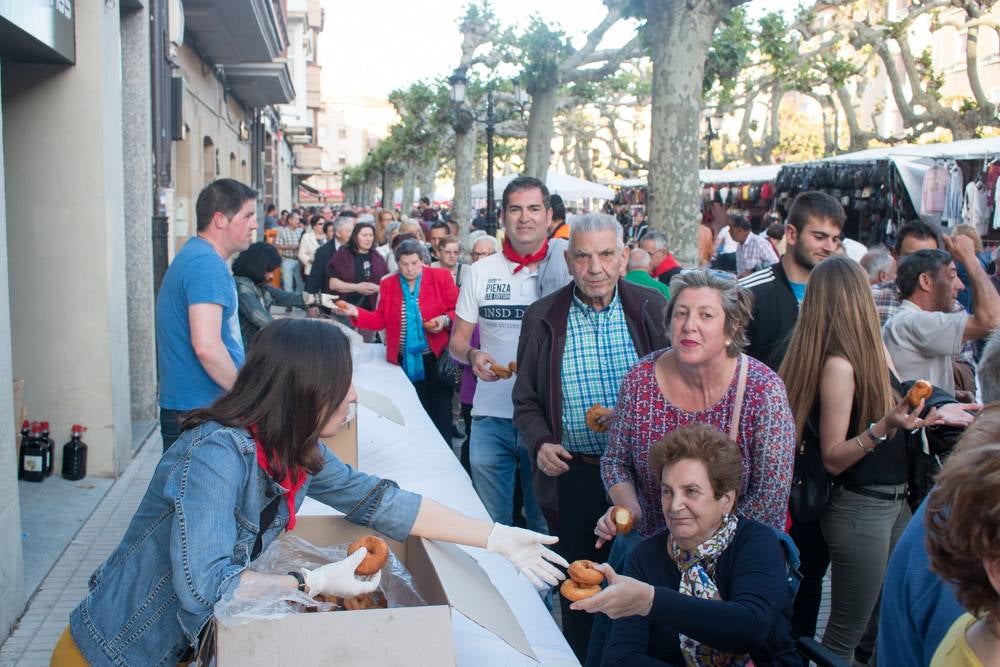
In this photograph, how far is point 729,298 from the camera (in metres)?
3.56

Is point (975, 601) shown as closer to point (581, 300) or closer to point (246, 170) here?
point (581, 300)

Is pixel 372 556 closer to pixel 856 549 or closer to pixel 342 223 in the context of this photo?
pixel 856 549

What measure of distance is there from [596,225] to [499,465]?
1.60 m

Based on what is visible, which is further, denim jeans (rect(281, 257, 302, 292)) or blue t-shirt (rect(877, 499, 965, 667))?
denim jeans (rect(281, 257, 302, 292))

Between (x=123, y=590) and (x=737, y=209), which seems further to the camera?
(x=737, y=209)

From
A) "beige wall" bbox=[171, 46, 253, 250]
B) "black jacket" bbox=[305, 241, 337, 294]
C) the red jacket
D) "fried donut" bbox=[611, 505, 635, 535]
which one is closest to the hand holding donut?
"fried donut" bbox=[611, 505, 635, 535]

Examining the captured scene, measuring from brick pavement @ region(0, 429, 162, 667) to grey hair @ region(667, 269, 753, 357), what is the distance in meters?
3.16

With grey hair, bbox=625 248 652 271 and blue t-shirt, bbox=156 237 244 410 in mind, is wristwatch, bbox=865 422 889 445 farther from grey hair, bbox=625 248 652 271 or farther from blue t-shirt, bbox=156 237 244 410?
grey hair, bbox=625 248 652 271

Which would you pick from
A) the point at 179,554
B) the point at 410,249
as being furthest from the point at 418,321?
the point at 179,554

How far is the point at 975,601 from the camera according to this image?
5.35 feet

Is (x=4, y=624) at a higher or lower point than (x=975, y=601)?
lower

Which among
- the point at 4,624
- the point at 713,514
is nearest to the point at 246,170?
the point at 4,624

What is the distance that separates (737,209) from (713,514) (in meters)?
20.3

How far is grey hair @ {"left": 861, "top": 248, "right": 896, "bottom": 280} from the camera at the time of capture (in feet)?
24.3
